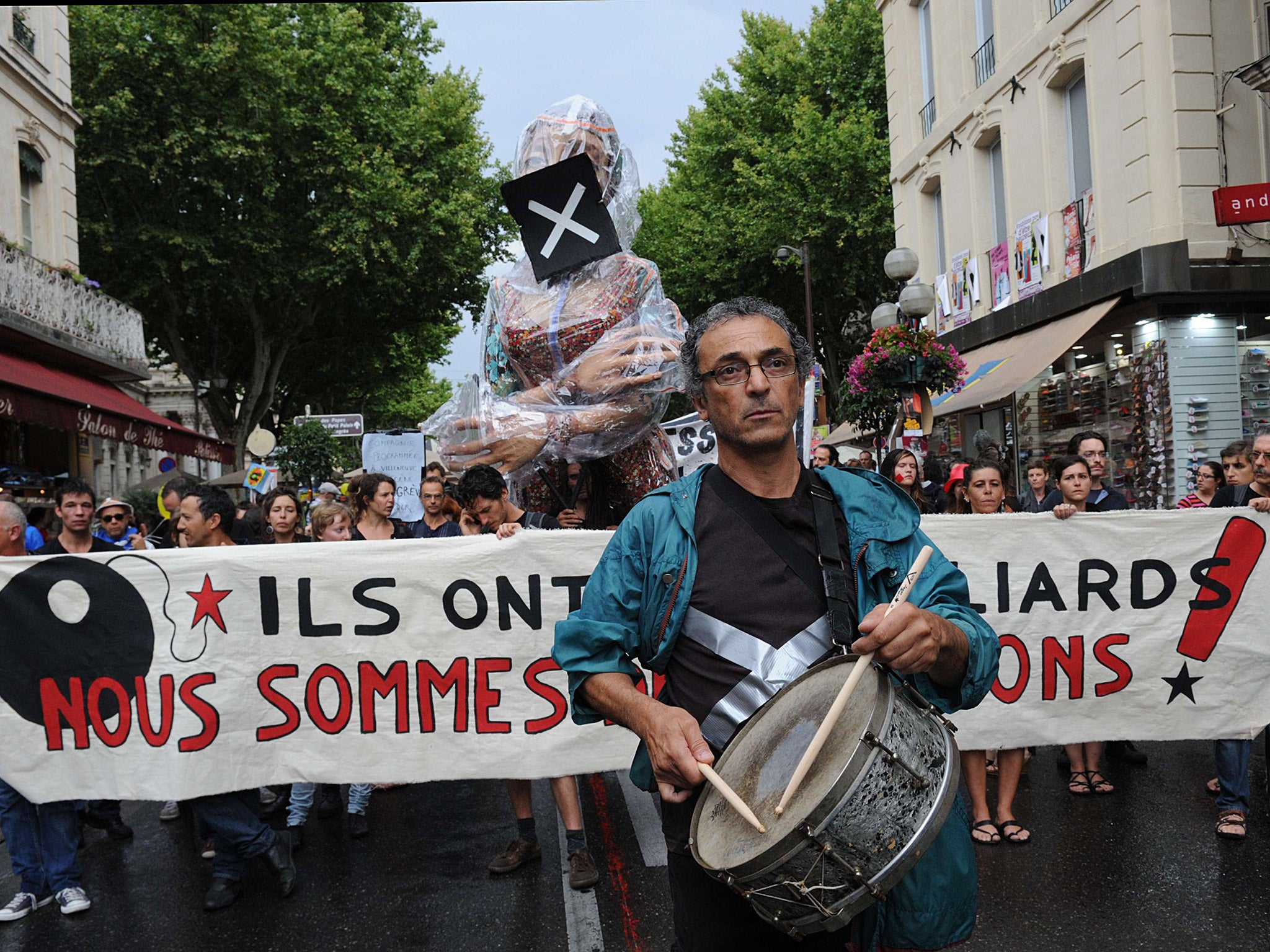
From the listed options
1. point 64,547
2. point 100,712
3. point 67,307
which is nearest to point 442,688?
point 100,712

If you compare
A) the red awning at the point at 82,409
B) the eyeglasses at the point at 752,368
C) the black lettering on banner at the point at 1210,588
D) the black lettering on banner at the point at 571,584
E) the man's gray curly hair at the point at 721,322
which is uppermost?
the red awning at the point at 82,409

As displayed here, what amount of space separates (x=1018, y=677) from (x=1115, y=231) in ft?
34.7

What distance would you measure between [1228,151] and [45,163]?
62.8 ft

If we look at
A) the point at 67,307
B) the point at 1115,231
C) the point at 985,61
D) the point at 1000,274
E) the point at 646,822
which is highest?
the point at 985,61

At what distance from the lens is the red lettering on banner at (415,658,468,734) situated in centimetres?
507

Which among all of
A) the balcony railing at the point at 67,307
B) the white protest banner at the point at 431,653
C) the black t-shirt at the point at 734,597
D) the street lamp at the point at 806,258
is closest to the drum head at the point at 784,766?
the black t-shirt at the point at 734,597

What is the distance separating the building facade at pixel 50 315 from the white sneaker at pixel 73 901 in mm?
10768

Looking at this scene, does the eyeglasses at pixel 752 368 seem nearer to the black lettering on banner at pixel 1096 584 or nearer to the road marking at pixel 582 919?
the road marking at pixel 582 919

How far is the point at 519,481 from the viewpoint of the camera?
4.07 meters

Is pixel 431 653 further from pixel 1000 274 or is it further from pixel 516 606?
pixel 1000 274

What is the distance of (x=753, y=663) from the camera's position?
6.74 feet

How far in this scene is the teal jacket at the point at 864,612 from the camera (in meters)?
2.01

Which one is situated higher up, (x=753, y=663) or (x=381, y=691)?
(x=753, y=663)

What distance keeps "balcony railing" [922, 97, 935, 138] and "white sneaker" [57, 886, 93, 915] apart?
19861 mm
